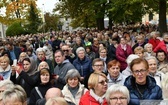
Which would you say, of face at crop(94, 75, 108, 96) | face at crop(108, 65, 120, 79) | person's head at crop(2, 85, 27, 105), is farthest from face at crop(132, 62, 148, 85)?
person's head at crop(2, 85, 27, 105)

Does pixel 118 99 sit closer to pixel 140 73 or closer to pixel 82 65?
pixel 140 73

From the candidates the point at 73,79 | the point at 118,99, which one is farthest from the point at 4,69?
the point at 118,99

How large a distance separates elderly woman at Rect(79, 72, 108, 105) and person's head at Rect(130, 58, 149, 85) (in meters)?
0.48

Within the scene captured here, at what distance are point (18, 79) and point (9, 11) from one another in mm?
34759

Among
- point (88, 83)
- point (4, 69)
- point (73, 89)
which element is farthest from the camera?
point (4, 69)

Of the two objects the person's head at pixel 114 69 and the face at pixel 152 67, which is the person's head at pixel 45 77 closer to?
the person's head at pixel 114 69

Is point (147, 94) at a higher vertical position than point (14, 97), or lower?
lower

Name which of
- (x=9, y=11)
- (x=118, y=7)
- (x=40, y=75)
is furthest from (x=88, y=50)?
(x=9, y=11)

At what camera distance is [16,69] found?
24.7ft

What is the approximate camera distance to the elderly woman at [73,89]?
18.9 feet

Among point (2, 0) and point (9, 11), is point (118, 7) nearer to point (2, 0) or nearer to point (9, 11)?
point (2, 0)

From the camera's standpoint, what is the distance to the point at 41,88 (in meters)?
6.33

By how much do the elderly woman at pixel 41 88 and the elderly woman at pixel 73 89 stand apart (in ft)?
1.58

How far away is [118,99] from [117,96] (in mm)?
43
